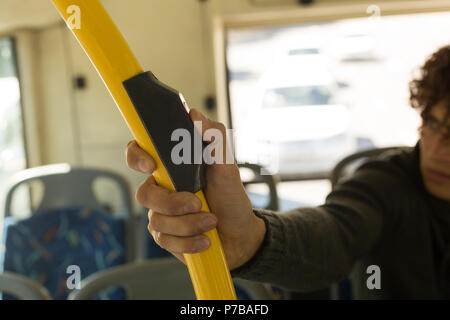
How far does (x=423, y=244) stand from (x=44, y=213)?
1.29 meters

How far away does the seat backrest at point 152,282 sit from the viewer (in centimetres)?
76

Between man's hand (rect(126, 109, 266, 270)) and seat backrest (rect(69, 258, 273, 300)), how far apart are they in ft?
0.65

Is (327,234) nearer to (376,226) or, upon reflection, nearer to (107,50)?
(376,226)

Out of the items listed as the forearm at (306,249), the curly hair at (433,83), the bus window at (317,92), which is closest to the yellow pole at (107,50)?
the forearm at (306,249)

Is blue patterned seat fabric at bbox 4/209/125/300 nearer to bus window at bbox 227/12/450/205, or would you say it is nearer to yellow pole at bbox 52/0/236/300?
bus window at bbox 227/12/450/205

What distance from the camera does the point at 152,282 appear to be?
809 millimetres

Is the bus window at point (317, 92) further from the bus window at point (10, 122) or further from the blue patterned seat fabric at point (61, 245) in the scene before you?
the bus window at point (10, 122)

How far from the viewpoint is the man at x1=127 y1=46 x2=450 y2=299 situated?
1.99 feet

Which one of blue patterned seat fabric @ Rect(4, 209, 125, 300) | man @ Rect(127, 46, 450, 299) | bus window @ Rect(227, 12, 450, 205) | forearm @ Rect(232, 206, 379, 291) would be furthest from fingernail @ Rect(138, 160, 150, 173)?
bus window @ Rect(227, 12, 450, 205)

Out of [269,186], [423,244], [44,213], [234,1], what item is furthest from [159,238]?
[234,1]

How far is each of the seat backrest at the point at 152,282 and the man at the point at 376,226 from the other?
0.33 feet

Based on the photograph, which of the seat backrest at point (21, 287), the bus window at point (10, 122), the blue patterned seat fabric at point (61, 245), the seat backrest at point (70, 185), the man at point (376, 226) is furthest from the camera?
the bus window at point (10, 122)
